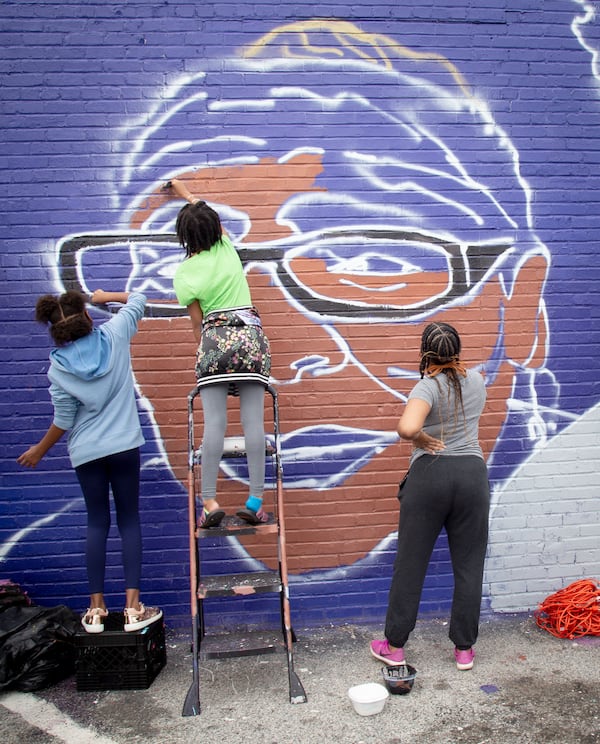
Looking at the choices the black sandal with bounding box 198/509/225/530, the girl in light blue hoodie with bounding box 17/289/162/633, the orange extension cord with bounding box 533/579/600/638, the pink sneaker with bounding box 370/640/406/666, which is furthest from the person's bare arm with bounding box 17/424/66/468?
the orange extension cord with bounding box 533/579/600/638

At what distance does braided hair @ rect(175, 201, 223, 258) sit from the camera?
3762 mm

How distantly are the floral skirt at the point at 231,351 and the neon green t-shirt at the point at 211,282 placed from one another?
3.3 inches

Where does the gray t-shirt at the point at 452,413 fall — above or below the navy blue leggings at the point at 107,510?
above

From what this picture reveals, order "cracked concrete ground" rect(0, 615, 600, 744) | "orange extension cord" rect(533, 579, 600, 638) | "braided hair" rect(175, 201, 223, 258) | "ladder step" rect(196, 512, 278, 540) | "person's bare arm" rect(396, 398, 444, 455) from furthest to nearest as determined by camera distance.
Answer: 1. "orange extension cord" rect(533, 579, 600, 638)
2. "braided hair" rect(175, 201, 223, 258)
3. "ladder step" rect(196, 512, 278, 540)
4. "person's bare arm" rect(396, 398, 444, 455)
5. "cracked concrete ground" rect(0, 615, 600, 744)

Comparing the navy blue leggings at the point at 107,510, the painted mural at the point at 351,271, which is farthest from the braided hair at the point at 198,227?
the navy blue leggings at the point at 107,510

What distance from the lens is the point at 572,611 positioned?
4.39 m

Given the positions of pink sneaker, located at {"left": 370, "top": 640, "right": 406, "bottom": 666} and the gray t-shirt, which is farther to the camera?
pink sneaker, located at {"left": 370, "top": 640, "right": 406, "bottom": 666}

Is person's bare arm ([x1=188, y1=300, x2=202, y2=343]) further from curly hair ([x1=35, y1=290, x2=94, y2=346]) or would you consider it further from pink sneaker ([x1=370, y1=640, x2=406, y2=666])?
pink sneaker ([x1=370, y1=640, x2=406, y2=666])

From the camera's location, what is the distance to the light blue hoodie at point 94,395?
373 centimetres

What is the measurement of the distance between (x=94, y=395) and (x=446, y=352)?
1.88m

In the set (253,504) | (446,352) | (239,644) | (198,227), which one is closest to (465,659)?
(239,644)

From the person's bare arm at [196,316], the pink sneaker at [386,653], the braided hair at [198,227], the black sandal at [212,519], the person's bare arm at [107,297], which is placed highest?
the braided hair at [198,227]

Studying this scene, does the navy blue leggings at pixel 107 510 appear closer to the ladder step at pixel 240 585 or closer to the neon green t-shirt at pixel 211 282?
the ladder step at pixel 240 585

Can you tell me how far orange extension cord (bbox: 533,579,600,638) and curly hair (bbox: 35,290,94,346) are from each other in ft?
11.0
